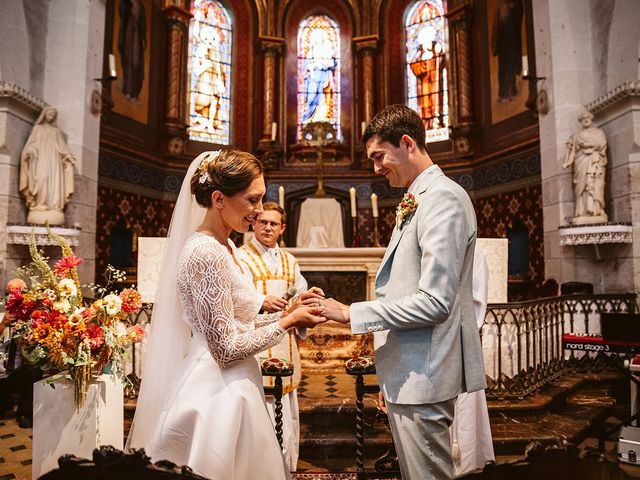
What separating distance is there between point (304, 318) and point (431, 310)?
0.52 metres

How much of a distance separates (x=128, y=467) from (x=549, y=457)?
113 centimetres

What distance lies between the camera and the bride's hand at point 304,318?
6.00 ft

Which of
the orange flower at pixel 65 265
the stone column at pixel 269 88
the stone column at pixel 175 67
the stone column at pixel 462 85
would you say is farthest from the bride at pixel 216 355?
the stone column at pixel 269 88

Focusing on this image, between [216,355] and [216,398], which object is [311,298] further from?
[216,398]

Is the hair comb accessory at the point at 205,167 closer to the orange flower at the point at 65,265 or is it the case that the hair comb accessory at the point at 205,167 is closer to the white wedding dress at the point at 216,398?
the white wedding dress at the point at 216,398

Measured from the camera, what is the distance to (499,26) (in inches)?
406

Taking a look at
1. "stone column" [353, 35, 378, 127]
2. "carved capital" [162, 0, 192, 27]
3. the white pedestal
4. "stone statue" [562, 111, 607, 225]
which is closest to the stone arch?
"stone statue" [562, 111, 607, 225]

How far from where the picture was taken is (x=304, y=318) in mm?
1854

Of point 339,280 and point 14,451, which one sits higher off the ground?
point 339,280

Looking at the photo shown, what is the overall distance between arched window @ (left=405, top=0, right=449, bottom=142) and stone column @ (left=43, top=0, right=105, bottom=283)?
25.7ft

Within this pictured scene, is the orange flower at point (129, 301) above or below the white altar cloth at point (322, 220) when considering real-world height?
below

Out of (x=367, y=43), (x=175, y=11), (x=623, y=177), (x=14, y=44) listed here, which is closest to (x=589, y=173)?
(x=623, y=177)

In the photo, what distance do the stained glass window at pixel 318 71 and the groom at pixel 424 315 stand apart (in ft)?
36.1

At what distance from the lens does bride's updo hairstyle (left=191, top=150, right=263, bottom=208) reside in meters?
1.93
